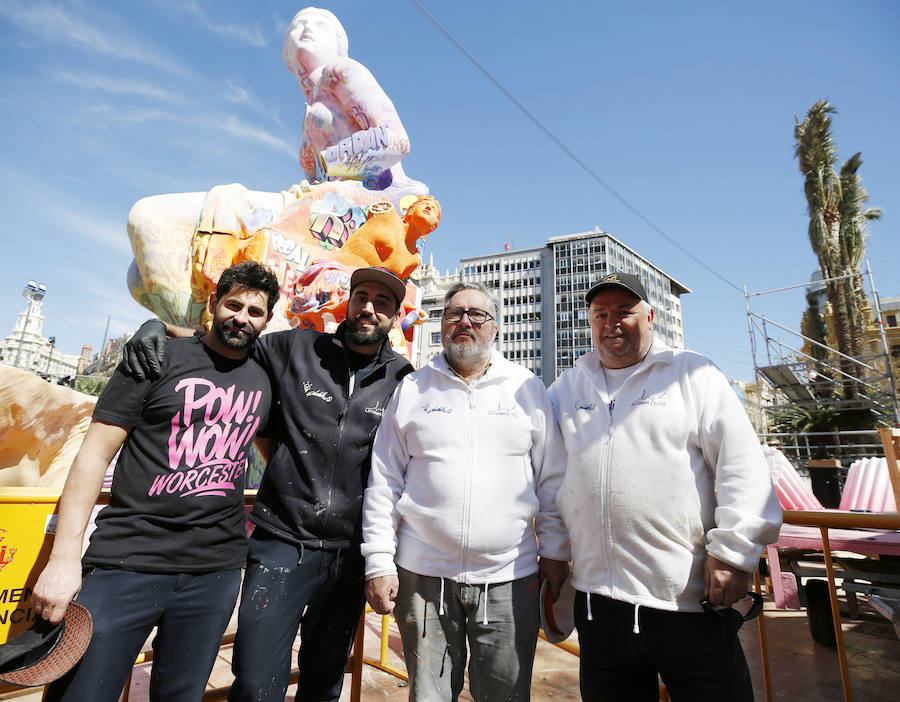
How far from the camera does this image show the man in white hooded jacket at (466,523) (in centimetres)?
195

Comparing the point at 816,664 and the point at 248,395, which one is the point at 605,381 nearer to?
the point at 248,395

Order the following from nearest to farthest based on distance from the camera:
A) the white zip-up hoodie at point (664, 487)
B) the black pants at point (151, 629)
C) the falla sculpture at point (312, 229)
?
the black pants at point (151, 629)
the white zip-up hoodie at point (664, 487)
the falla sculpture at point (312, 229)

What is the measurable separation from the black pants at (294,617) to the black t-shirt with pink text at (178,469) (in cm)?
14

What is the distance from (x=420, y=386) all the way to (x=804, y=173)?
60.8ft

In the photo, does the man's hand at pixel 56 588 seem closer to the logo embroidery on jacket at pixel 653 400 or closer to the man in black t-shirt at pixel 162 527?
the man in black t-shirt at pixel 162 527

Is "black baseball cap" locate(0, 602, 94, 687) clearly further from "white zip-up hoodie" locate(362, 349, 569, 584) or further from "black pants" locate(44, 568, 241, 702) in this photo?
"white zip-up hoodie" locate(362, 349, 569, 584)

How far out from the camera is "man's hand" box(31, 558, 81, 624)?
1.61 m

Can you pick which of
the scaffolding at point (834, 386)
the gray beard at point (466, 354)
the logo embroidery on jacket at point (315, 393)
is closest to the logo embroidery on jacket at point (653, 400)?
the gray beard at point (466, 354)

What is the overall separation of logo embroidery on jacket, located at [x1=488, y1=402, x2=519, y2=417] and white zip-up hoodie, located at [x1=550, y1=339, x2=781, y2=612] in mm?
274

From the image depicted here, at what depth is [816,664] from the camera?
3863mm

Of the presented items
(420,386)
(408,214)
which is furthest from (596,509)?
(408,214)

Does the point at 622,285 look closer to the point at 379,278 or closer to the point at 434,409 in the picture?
the point at 434,409

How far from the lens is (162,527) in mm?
1858

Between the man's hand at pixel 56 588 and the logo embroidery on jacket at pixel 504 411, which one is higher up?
the logo embroidery on jacket at pixel 504 411
